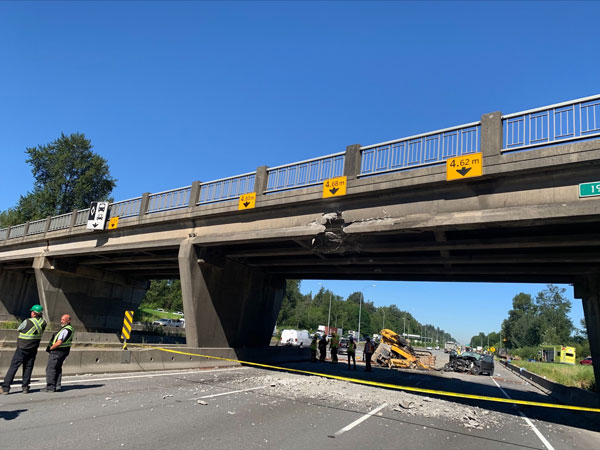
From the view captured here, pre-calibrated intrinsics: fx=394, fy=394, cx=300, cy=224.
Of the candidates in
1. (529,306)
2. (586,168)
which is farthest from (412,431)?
(529,306)

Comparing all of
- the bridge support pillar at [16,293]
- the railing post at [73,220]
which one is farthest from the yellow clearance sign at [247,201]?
the bridge support pillar at [16,293]

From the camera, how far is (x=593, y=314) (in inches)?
524

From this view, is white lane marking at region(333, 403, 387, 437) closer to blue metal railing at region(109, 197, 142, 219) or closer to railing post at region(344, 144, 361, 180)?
railing post at region(344, 144, 361, 180)

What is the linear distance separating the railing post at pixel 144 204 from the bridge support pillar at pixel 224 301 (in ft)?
14.5

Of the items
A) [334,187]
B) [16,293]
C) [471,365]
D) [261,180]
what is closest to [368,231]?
[334,187]

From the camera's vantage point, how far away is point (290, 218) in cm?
1469

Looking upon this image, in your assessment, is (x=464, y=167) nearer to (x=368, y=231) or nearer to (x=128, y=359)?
(x=368, y=231)

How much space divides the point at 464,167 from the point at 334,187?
4277 mm

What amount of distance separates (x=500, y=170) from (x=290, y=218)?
732 cm

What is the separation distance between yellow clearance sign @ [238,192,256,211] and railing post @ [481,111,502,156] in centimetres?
855

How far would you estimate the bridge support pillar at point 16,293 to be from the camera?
116ft

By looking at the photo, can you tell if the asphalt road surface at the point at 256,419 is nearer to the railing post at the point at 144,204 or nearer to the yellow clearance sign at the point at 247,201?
the yellow clearance sign at the point at 247,201

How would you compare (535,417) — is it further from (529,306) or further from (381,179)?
(529,306)

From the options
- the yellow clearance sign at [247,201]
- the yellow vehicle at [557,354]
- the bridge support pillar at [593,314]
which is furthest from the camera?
the yellow vehicle at [557,354]
